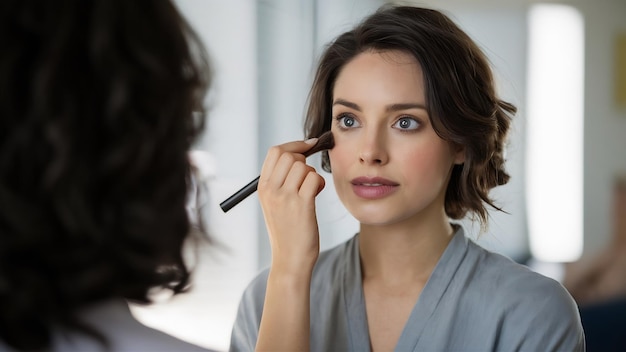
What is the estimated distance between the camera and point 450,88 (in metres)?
1.06

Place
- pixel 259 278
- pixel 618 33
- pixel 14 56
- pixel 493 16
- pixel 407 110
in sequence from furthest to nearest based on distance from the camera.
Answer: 1. pixel 618 33
2. pixel 493 16
3. pixel 259 278
4. pixel 407 110
5. pixel 14 56

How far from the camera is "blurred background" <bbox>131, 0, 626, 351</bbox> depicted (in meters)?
1.80

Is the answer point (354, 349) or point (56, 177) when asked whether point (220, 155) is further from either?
point (56, 177)

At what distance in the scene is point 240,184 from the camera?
1821mm

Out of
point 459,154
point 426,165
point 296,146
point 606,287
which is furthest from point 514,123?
point 606,287

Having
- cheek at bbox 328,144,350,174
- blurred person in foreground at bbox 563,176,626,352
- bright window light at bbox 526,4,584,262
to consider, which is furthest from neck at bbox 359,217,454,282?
bright window light at bbox 526,4,584,262

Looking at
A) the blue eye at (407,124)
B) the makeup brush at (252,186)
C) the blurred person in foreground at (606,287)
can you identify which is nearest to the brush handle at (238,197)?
the makeup brush at (252,186)

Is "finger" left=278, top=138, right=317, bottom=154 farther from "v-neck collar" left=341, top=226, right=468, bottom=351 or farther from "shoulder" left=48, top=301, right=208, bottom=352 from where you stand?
"shoulder" left=48, top=301, right=208, bottom=352

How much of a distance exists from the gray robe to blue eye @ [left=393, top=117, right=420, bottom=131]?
0.65 ft

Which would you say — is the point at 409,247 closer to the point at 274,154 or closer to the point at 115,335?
the point at 274,154

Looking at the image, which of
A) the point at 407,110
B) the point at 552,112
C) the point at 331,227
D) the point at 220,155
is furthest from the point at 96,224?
the point at 552,112

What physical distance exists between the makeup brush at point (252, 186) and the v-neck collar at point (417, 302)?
0.66ft

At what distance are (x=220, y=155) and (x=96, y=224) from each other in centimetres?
130

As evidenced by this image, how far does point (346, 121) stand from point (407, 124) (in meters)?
0.10
